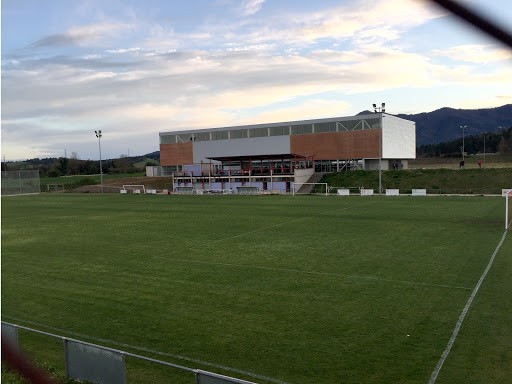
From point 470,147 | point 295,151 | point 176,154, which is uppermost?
point 470,147

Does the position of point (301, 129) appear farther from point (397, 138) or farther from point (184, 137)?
point (184, 137)

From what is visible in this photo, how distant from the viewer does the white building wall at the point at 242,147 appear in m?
69.2

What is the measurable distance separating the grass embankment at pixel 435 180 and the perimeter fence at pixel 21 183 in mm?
43795

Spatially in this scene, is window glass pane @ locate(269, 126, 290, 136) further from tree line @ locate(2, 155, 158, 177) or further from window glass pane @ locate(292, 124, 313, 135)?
tree line @ locate(2, 155, 158, 177)

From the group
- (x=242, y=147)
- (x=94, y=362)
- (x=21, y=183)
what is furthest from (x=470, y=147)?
(x=94, y=362)

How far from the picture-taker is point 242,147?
72312 mm

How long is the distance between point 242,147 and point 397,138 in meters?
22.6

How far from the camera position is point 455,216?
2759cm

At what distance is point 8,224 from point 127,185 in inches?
1768

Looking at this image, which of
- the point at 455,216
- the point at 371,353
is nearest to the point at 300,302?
the point at 371,353

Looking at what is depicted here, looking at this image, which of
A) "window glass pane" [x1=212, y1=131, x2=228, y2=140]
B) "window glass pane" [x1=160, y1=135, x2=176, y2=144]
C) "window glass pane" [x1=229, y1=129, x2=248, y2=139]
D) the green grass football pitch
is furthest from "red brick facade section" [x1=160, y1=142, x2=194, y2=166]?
the green grass football pitch

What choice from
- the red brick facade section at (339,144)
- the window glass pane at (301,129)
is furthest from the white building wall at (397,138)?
the window glass pane at (301,129)

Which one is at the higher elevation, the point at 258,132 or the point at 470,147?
the point at 258,132

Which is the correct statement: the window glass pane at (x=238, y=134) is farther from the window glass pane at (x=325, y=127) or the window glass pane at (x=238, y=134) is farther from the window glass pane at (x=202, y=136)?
the window glass pane at (x=325, y=127)
